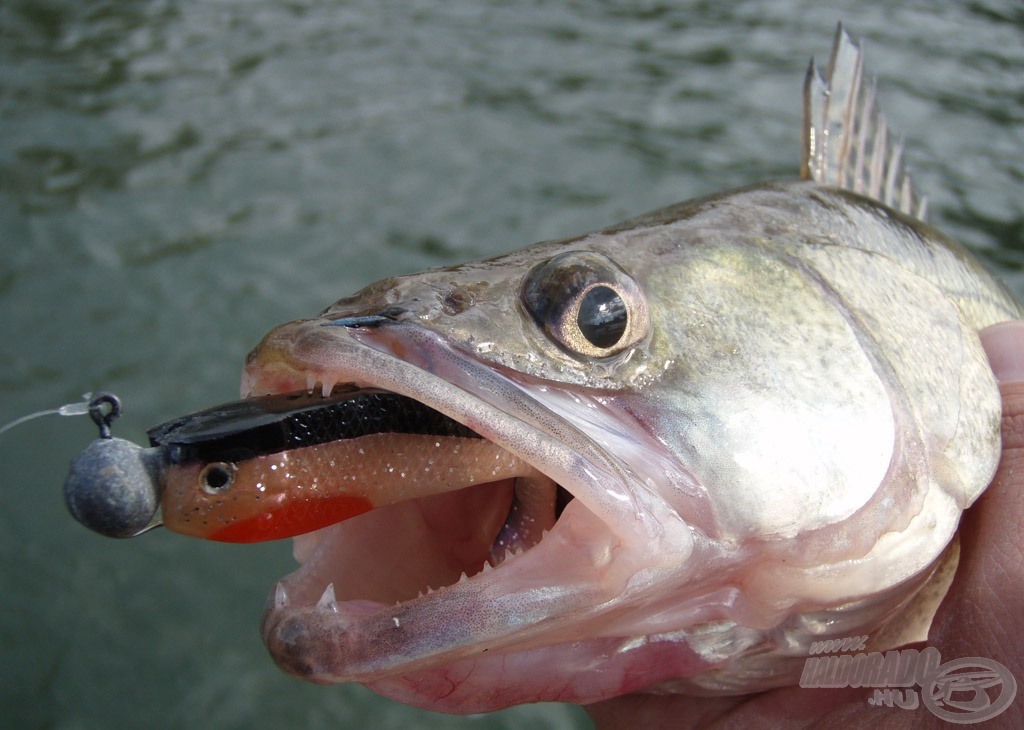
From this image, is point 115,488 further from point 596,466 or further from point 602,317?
point 602,317

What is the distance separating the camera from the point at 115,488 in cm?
157

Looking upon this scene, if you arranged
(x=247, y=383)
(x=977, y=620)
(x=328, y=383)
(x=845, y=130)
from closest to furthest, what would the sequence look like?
(x=328, y=383) < (x=247, y=383) < (x=977, y=620) < (x=845, y=130)

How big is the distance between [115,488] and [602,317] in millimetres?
937

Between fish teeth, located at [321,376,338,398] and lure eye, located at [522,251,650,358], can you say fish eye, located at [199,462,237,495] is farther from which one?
lure eye, located at [522,251,650,358]

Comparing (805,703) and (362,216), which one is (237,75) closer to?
(362,216)

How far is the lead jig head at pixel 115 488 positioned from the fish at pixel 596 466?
Result: 16 millimetres

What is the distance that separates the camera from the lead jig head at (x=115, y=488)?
1569mm

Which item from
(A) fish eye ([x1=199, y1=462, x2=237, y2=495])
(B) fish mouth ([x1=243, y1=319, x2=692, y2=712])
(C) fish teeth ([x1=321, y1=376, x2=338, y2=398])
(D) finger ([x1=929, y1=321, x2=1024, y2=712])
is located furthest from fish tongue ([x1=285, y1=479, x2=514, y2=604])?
(D) finger ([x1=929, y1=321, x2=1024, y2=712])

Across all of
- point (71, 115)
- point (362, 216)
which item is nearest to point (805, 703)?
point (362, 216)

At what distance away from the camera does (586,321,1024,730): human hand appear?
2057mm

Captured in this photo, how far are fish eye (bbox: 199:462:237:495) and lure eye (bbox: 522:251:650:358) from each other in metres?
0.64

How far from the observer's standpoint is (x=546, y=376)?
1777mm

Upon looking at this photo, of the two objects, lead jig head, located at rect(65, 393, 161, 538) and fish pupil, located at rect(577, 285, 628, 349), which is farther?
fish pupil, located at rect(577, 285, 628, 349)
